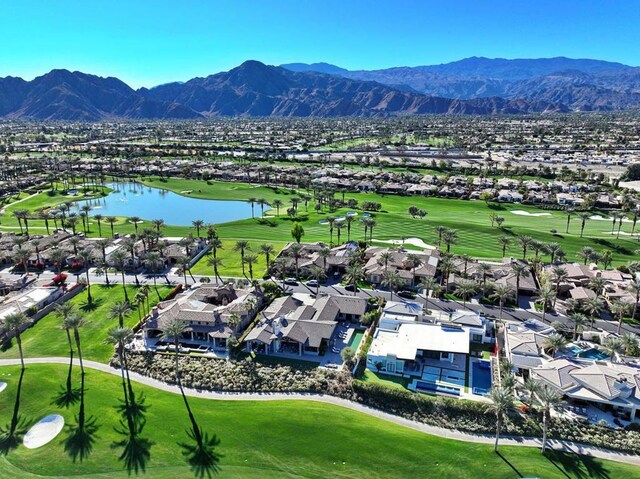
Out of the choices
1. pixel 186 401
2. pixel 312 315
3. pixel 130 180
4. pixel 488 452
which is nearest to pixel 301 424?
pixel 186 401

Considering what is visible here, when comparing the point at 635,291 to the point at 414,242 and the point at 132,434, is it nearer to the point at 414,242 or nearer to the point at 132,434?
the point at 414,242

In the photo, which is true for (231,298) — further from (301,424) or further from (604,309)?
(604,309)

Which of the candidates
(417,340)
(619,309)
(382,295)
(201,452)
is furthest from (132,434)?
(619,309)

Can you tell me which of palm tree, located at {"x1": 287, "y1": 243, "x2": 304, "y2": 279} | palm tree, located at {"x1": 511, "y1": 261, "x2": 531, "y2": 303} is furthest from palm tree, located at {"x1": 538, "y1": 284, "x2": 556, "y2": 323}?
palm tree, located at {"x1": 287, "y1": 243, "x2": 304, "y2": 279}

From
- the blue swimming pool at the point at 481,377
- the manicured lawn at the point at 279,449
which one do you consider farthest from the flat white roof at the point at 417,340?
the manicured lawn at the point at 279,449

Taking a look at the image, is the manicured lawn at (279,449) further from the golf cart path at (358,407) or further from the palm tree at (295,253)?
the palm tree at (295,253)

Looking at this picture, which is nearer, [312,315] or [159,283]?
[312,315]
